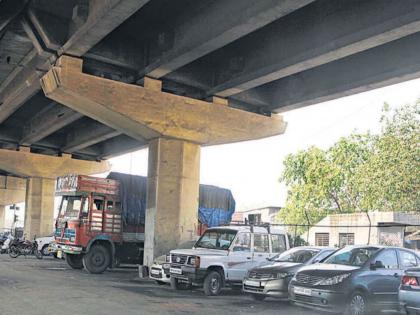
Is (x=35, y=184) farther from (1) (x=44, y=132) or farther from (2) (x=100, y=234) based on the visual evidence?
(2) (x=100, y=234)

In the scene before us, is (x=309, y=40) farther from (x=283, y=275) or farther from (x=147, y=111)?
(x=147, y=111)

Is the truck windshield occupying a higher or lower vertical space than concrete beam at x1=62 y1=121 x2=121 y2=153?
lower

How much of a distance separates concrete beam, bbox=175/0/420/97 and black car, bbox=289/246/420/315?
Answer: 500 centimetres

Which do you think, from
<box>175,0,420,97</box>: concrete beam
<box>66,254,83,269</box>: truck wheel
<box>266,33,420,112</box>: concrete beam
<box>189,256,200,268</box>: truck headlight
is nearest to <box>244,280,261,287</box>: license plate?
<box>189,256,200,268</box>: truck headlight

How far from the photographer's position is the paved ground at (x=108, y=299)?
1053cm

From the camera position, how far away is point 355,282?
10.6m

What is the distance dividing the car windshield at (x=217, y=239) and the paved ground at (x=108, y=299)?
52.5 inches

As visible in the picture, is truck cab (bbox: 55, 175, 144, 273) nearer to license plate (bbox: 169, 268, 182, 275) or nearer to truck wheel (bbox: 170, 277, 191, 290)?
truck wheel (bbox: 170, 277, 191, 290)

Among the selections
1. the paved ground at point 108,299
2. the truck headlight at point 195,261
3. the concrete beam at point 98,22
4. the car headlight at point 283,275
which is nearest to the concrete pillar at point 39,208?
the paved ground at point 108,299

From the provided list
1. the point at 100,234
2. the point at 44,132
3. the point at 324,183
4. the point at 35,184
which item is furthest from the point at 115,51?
the point at 324,183

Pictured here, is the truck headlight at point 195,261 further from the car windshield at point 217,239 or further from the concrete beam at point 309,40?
the concrete beam at point 309,40

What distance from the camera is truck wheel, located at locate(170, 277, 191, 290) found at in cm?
1520

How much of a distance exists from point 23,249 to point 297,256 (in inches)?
705

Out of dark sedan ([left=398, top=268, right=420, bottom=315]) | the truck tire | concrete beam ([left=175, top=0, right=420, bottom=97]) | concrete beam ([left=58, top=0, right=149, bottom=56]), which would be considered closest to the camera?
dark sedan ([left=398, top=268, right=420, bottom=315])
